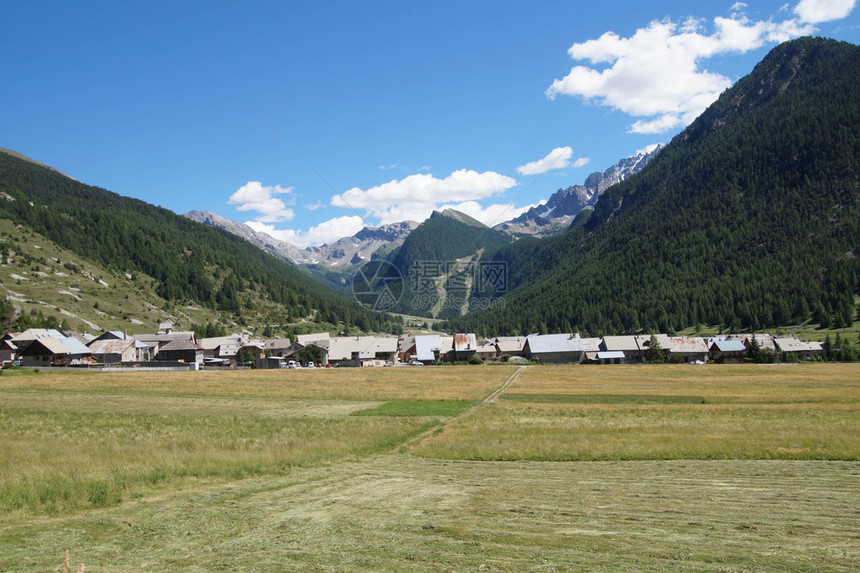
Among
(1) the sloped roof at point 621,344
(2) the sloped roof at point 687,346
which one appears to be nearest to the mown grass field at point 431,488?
(2) the sloped roof at point 687,346

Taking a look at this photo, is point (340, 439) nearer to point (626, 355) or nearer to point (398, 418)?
point (398, 418)

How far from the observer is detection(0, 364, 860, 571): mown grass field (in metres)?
9.95

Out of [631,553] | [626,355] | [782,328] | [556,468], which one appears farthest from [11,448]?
Answer: [782,328]

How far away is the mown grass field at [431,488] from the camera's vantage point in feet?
32.7

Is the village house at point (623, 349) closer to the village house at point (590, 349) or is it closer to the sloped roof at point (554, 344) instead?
the village house at point (590, 349)

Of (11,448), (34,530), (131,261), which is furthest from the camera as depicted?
(131,261)

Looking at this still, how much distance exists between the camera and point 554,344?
415 ft

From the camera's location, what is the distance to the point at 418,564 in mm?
9281

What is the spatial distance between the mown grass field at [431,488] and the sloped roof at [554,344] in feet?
287

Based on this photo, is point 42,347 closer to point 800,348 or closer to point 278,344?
point 278,344

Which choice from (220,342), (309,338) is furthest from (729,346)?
(220,342)

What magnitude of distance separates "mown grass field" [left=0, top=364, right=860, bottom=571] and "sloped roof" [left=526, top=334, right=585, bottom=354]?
87.4m

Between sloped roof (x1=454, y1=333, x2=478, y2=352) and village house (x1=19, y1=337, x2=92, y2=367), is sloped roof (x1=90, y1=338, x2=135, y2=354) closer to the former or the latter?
village house (x1=19, y1=337, x2=92, y2=367)

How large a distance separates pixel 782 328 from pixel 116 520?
162487 mm
